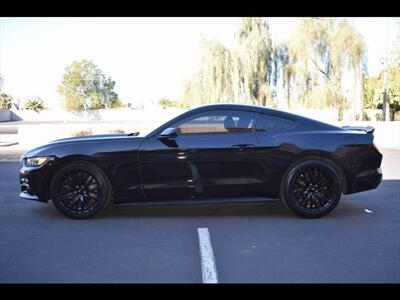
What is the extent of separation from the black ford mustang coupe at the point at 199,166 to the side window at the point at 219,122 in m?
0.01

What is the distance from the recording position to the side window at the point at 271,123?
588cm

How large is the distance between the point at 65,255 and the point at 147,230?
1.11 m

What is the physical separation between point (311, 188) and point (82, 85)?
1966 inches

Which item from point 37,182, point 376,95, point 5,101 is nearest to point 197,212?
point 37,182

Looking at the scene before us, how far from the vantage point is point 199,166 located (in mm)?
5695

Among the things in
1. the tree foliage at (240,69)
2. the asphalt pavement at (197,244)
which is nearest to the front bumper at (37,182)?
the asphalt pavement at (197,244)

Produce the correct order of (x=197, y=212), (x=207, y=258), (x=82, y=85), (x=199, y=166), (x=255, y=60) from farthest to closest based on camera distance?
1. (x=82, y=85)
2. (x=255, y=60)
3. (x=197, y=212)
4. (x=199, y=166)
5. (x=207, y=258)

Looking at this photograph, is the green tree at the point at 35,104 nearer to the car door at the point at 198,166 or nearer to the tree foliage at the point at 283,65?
the tree foliage at the point at 283,65

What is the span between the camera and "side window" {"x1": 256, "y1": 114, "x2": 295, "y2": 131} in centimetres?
588

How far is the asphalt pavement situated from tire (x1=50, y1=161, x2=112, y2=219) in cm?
16

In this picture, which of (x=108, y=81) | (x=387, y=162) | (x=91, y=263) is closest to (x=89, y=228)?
(x=91, y=263)

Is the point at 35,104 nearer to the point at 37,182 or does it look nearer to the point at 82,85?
the point at 82,85
